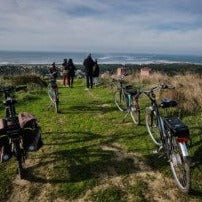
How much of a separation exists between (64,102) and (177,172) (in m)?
9.73

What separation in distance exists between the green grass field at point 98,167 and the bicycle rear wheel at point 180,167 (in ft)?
0.50

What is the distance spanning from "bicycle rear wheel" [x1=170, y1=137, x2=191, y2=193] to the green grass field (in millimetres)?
151

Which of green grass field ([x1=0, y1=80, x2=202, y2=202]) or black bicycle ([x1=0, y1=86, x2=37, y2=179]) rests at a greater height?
black bicycle ([x1=0, y1=86, x2=37, y2=179])

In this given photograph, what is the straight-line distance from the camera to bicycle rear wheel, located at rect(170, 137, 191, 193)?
6.04 metres

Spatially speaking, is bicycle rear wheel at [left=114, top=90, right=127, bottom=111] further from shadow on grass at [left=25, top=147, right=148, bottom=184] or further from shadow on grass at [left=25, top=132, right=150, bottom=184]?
shadow on grass at [left=25, top=147, right=148, bottom=184]

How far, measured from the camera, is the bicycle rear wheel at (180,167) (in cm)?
604

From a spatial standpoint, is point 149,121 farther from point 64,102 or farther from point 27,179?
point 64,102

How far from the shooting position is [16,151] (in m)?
6.93

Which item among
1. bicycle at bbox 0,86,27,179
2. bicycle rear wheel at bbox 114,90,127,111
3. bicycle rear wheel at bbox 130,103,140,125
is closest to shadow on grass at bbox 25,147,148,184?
bicycle at bbox 0,86,27,179

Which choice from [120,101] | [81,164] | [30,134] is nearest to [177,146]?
[81,164]

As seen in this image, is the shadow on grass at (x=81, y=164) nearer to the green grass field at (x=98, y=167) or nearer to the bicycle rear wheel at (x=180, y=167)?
the green grass field at (x=98, y=167)

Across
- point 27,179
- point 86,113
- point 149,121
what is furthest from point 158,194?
point 86,113

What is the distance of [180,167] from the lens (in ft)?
22.2

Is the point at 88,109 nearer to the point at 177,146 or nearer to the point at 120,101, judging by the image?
the point at 120,101
